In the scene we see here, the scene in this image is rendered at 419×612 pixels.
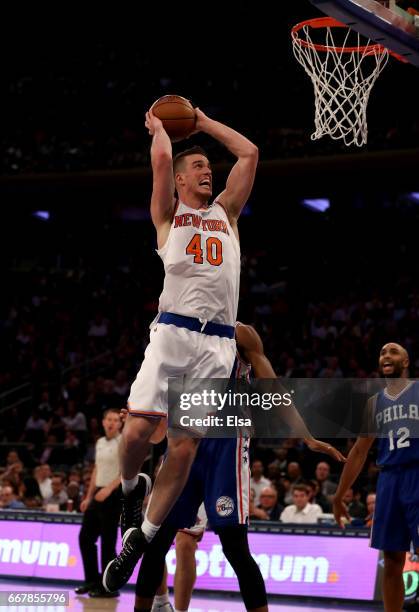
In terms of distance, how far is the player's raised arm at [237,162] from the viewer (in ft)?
18.2

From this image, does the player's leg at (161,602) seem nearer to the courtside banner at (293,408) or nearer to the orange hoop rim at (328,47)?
the courtside banner at (293,408)

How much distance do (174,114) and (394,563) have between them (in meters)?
3.47

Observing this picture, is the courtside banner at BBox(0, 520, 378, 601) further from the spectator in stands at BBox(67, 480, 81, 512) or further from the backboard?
the backboard

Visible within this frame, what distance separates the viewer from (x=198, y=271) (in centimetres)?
538

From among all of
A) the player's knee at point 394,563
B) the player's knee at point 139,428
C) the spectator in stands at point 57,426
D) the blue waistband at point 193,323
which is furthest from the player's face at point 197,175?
the spectator in stands at point 57,426

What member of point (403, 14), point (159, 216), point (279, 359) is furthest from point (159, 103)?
point (279, 359)

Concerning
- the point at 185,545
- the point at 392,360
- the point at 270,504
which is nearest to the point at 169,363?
the point at 185,545

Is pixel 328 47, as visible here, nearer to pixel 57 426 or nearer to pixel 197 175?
pixel 197 175

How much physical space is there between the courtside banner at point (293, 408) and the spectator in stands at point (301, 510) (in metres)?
4.18

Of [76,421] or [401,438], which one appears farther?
[76,421]

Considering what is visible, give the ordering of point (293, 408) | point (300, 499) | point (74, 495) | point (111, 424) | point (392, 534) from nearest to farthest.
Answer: point (293, 408) < point (392, 534) < point (111, 424) < point (300, 499) < point (74, 495)

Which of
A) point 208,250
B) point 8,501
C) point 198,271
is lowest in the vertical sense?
point 8,501

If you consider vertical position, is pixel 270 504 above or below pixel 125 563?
above

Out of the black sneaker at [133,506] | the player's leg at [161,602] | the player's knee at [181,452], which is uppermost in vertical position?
the player's knee at [181,452]
